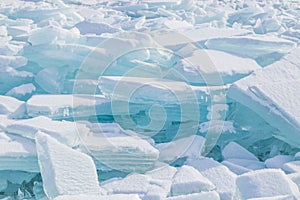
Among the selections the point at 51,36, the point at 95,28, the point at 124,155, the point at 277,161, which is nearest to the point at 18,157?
the point at 124,155

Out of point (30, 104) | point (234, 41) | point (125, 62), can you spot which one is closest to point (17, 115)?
point (30, 104)

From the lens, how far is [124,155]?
1837 mm

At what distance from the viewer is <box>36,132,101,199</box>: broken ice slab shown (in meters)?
1.55

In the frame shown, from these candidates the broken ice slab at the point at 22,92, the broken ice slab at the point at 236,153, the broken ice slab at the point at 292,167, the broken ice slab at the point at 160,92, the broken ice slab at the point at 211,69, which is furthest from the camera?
the broken ice slab at the point at 22,92

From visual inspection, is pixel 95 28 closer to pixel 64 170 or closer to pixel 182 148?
pixel 182 148

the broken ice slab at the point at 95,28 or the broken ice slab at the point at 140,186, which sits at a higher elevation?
the broken ice slab at the point at 140,186

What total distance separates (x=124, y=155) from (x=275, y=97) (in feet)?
2.18

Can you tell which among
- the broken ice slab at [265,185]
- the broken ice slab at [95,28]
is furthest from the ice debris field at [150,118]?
the broken ice slab at [95,28]

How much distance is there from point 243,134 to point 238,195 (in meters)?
0.61

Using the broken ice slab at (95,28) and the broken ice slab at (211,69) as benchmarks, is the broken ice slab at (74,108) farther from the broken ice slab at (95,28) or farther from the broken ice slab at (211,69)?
the broken ice slab at (95,28)

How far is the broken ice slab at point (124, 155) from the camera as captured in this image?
71.9 inches

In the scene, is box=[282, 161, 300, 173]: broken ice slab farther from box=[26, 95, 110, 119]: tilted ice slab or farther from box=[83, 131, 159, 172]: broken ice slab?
box=[26, 95, 110, 119]: tilted ice slab

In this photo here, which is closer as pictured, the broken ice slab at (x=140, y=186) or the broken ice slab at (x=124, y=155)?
the broken ice slab at (x=140, y=186)

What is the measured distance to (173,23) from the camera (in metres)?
3.97
